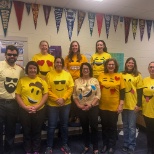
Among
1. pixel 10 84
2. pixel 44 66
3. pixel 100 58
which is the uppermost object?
pixel 100 58

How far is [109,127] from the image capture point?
2.67m

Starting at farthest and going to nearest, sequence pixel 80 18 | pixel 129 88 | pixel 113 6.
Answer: pixel 80 18
pixel 113 6
pixel 129 88

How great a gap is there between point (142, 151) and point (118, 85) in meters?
1.15

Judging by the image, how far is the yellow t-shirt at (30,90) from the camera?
2.46 metres

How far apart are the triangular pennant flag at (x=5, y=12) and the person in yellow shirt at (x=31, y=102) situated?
1.09 m

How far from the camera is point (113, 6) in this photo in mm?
3361

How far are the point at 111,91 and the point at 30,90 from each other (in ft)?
3.59

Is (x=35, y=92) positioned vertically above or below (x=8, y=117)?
above

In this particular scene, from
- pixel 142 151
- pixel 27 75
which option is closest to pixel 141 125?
pixel 142 151

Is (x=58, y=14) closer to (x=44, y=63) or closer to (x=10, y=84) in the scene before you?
(x=44, y=63)

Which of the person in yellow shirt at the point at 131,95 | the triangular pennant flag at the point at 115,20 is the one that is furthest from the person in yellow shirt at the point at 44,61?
the triangular pennant flag at the point at 115,20

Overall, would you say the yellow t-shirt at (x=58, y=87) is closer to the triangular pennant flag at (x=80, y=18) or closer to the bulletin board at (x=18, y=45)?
the bulletin board at (x=18, y=45)

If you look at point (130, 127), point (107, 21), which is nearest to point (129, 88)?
point (130, 127)

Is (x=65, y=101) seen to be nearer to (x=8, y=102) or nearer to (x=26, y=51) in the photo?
(x=8, y=102)
